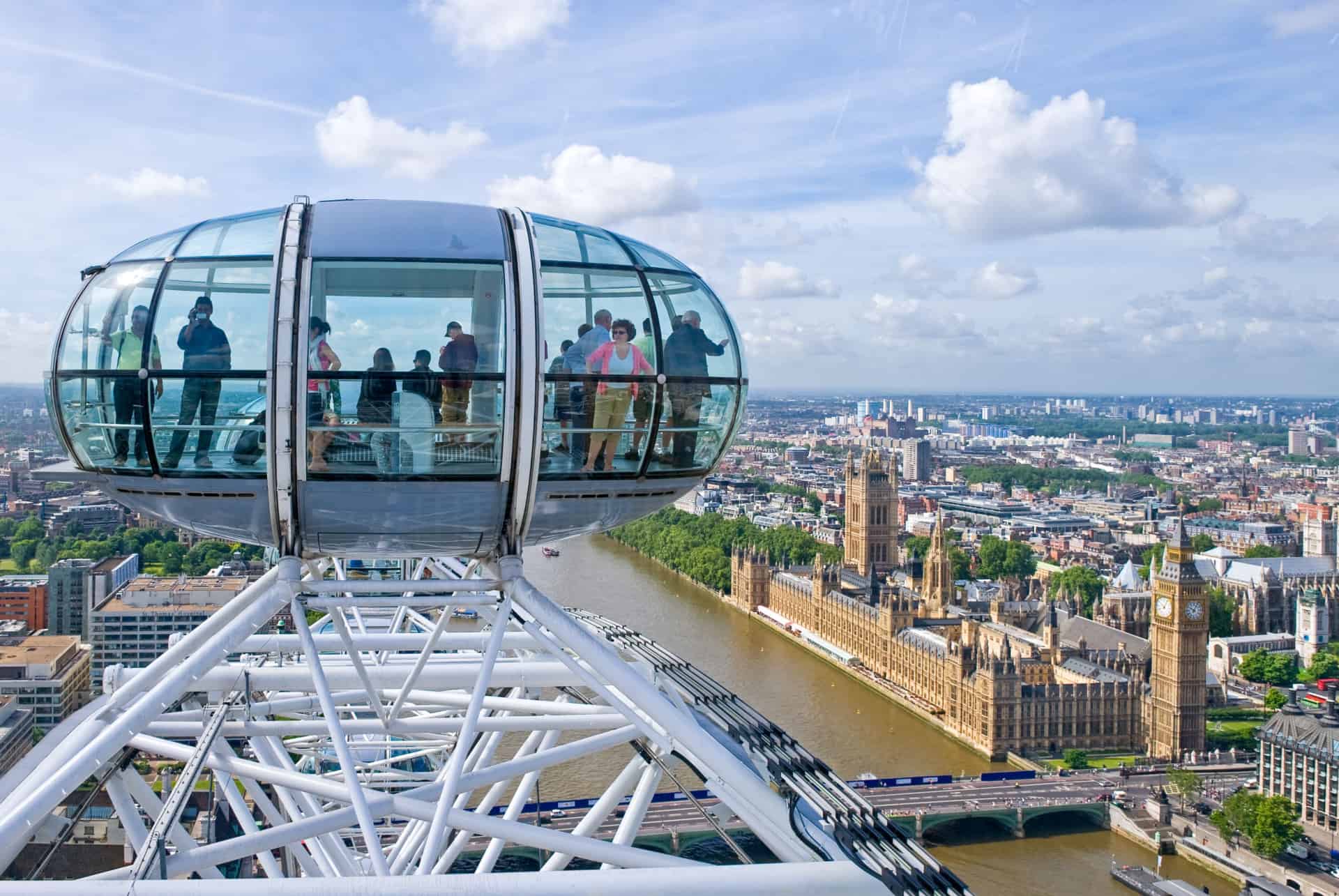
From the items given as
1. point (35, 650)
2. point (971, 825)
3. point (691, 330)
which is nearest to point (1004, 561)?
point (971, 825)

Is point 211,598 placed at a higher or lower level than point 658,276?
lower

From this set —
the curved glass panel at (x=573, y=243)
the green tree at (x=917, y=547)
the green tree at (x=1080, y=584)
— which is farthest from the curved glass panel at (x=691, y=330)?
the green tree at (x=917, y=547)

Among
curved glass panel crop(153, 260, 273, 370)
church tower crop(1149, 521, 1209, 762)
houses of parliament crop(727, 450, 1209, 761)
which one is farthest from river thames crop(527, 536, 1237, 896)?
curved glass panel crop(153, 260, 273, 370)

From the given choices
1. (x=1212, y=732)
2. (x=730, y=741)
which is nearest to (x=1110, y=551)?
(x=1212, y=732)

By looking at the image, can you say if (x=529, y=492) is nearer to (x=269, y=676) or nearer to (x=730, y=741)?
(x=730, y=741)

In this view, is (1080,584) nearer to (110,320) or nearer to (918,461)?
(110,320)
